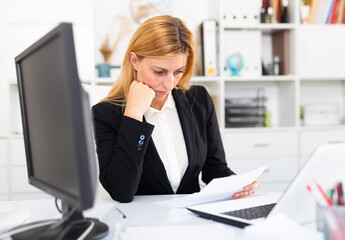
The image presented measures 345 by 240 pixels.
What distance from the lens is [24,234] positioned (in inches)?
33.7

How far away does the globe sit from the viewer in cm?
283

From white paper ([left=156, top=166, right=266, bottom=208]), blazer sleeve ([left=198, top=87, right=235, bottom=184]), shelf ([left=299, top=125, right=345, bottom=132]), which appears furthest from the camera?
shelf ([left=299, top=125, right=345, bottom=132])

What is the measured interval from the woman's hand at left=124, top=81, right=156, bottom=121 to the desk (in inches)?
11.5

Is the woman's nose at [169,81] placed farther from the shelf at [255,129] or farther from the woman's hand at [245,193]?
the shelf at [255,129]

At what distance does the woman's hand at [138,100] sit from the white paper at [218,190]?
0.35 m

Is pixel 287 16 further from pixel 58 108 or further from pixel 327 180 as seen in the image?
pixel 58 108

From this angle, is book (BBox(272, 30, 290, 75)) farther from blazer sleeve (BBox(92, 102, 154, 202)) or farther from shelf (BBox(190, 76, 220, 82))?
blazer sleeve (BBox(92, 102, 154, 202))

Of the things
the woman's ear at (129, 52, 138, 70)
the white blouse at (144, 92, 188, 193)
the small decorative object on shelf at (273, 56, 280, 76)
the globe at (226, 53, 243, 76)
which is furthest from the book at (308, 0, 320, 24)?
the woman's ear at (129, 52, 138, 70)

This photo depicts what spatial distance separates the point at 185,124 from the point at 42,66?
85 cm

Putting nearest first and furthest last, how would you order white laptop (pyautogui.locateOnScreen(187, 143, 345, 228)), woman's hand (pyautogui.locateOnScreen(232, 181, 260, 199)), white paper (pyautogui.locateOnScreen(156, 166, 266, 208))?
white laptop (pyautogui.locateOnScreen(187, 143, 345, 228)) → white paper (pyautogui.locateOnScreen(156, 166, 266, 208)) → woman's hand (pyautogui.locateOnScreen(232, 181, 260, 199))

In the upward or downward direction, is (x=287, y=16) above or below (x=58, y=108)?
above

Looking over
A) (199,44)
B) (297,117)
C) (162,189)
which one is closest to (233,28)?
(199,44)

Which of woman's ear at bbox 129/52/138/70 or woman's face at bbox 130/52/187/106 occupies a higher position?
woman's ear at bbox 129/52/138/70

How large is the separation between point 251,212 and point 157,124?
687 millimetres
